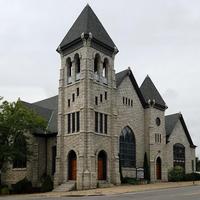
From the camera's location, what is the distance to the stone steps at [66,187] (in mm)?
40581

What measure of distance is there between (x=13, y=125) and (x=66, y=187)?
8426 mm

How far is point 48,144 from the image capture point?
1895 inches

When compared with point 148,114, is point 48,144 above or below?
below

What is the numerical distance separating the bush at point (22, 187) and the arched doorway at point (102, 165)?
779cm

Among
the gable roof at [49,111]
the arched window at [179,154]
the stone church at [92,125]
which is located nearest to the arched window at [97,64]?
the stone church at [92,125]

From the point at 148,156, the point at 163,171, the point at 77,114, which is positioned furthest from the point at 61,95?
the point at 163,171

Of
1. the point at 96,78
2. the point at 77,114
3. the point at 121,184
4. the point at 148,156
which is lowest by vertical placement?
the point at 121,184

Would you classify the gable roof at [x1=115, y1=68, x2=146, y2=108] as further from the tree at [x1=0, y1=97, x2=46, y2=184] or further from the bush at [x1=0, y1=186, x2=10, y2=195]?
the bush at [x1=0, y1=186, x2=10, y2=195]

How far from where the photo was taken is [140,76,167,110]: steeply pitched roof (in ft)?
179

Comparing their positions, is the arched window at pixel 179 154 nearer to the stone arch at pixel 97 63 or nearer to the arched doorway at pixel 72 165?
the stone arch at pixel 97 63

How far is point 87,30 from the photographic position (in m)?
44.2

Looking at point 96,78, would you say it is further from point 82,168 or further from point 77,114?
point 82,168

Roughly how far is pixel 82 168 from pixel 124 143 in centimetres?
944

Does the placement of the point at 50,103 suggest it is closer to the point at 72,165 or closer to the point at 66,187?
the point at 72,165
